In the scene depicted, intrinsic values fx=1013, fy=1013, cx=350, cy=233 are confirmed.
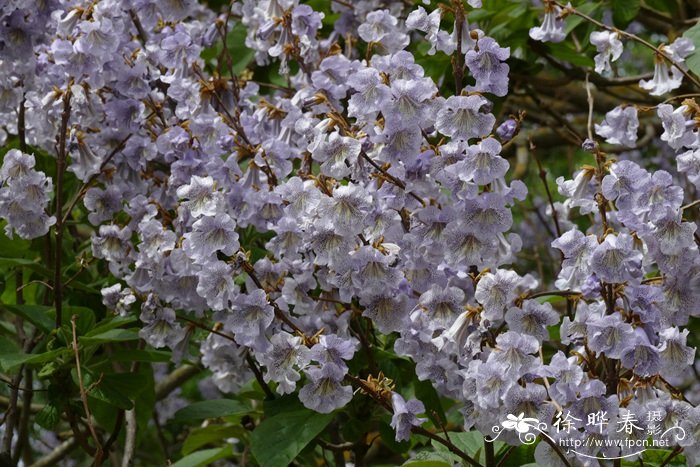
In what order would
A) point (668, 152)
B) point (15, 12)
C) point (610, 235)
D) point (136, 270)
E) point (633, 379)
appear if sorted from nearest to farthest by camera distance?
point (610, 235)
point (633, 379)
point (136, 270)
point (15, 12)
point (668, 152)

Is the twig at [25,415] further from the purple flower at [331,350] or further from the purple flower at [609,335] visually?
the purple flower at [609,335]

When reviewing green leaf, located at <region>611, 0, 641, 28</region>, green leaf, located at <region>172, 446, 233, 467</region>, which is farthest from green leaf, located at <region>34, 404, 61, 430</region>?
green leaf, located at <region>611, 0, 641, 28</region>

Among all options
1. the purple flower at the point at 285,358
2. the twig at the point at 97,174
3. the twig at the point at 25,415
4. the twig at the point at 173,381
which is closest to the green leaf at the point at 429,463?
the purple flower at the point at 285,358

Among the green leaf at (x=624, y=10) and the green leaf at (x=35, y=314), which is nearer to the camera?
the green leaf at (x=35, y=314)

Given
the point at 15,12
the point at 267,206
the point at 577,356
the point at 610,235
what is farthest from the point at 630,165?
the point at 15,12

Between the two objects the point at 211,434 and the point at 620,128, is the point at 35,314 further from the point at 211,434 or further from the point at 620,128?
the point at 620,128

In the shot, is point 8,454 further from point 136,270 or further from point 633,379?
point 633,379

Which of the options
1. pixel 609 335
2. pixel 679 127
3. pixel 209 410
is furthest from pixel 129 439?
pixel 679 127

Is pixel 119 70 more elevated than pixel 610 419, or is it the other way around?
pixel 119 70
